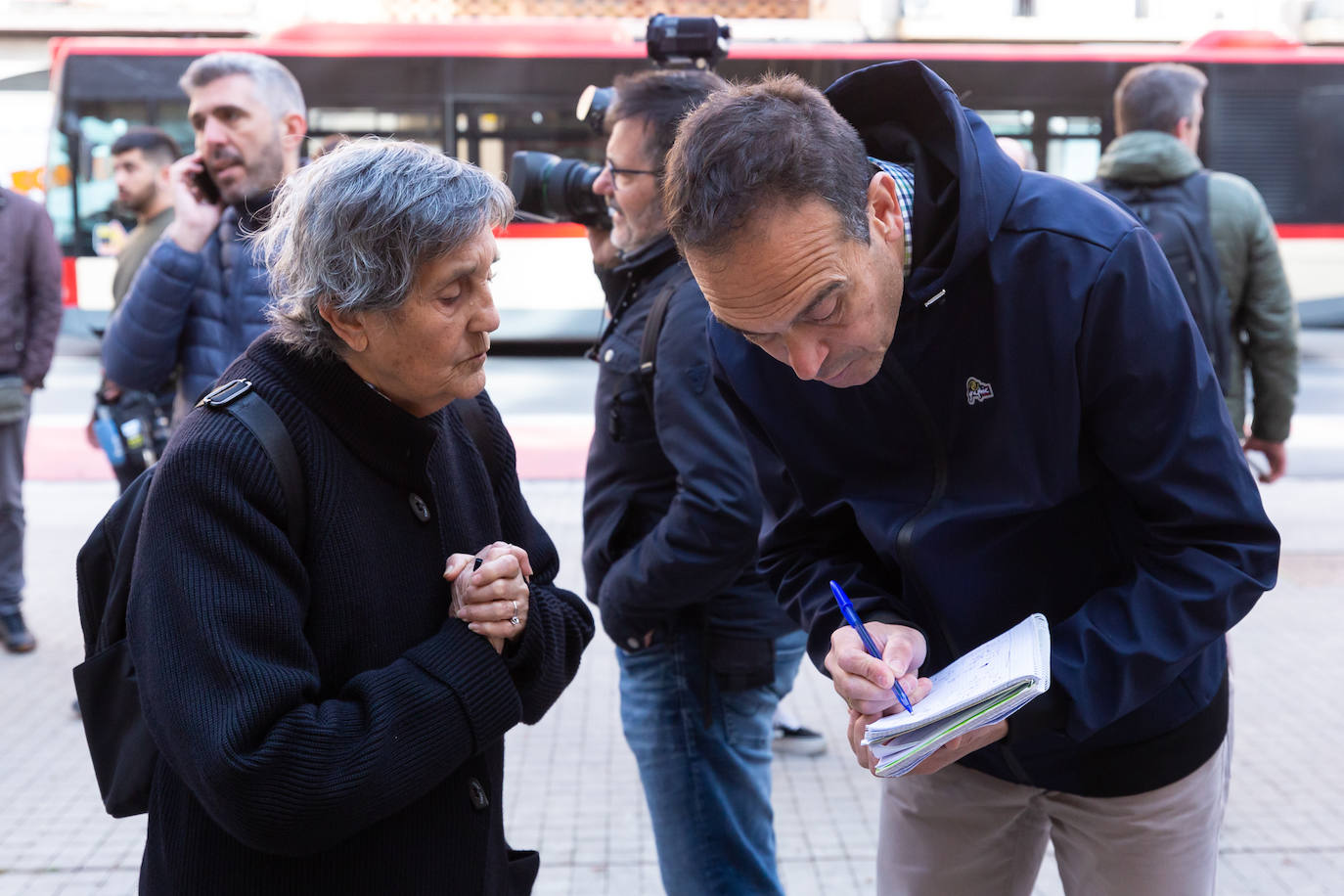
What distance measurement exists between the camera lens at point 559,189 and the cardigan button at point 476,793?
170 centimetres

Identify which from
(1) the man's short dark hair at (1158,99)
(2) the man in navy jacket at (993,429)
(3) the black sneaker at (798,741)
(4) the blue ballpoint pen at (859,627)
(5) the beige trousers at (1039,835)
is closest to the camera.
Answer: (2) the man in navy jacket at (993,429)

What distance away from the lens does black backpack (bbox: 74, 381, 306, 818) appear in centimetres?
173

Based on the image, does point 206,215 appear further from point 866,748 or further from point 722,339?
point 866,748

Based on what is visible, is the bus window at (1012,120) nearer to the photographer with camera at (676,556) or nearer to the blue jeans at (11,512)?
the blue jeans at (11,512)

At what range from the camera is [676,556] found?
2520mm

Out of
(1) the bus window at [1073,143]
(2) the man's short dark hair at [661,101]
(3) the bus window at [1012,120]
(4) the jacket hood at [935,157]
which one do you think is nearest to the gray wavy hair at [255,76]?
(2) the man's short dark hair at [661,101]

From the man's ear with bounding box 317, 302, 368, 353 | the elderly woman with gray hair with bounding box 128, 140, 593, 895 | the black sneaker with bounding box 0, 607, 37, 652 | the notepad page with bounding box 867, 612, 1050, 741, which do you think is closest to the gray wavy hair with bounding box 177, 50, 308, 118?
the elderly woman with gray hair with bounding box 128, 140, 593, 895

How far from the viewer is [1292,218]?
46.9ft

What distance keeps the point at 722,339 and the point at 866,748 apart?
2.18ft

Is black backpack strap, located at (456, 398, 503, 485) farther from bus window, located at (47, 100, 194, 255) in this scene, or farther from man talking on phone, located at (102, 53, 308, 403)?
bus window, located at (47, 100, 194, 255)

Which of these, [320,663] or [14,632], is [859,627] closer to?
[320,663]

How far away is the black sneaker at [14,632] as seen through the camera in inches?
207

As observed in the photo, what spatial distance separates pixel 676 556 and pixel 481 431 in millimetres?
583

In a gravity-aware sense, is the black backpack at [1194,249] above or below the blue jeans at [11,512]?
above
